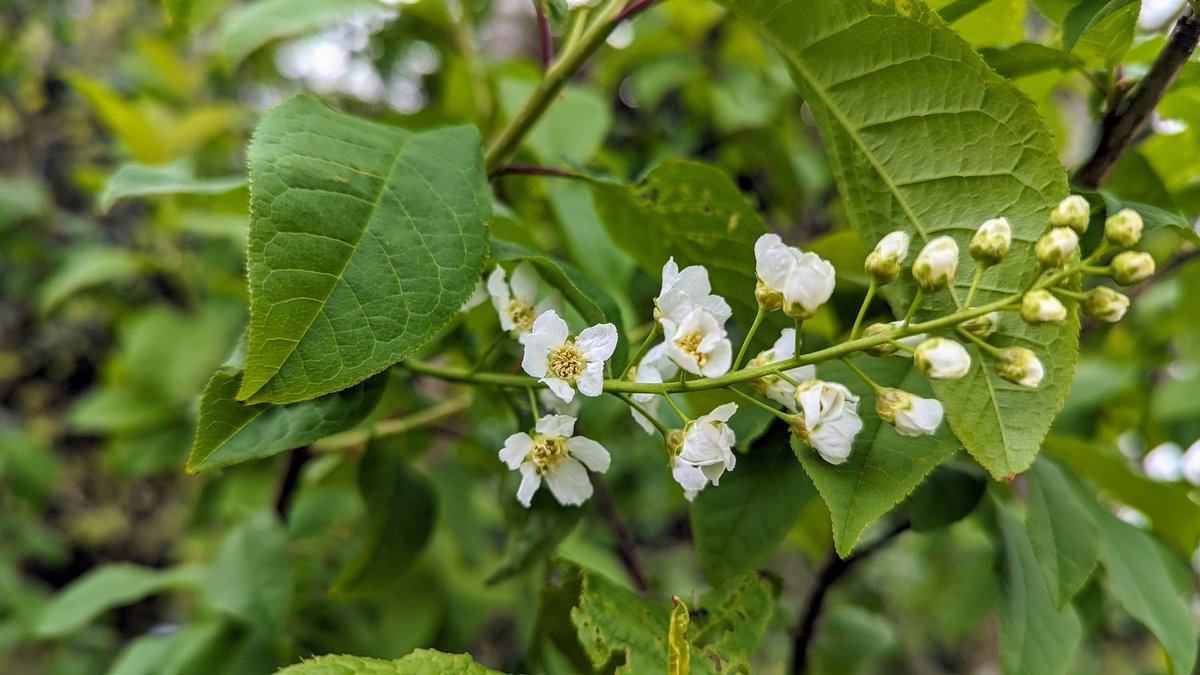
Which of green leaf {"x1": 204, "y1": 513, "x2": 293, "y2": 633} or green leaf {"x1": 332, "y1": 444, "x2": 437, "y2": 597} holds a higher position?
green leaf {"x1": 332, "y1": 444, "x2": 437, "y2": 597}

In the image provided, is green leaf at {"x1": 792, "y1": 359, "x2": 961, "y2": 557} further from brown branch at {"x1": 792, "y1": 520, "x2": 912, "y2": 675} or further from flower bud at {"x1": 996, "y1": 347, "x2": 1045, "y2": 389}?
brown branch at {"x1": 792, "y1": 520, "x2": 912, "y2": 675}

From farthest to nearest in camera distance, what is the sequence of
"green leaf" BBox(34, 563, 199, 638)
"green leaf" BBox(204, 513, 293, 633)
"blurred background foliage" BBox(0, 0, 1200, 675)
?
"green leaf" BBox(34, 563, 199, 638) < "green leaf" BBox(204, 513, 293, 633) < "blurred background foliage" BBox(0, 0, 1200, 675)

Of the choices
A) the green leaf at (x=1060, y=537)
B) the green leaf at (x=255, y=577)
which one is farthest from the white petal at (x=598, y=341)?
the green leaf at (x=255, y=577)

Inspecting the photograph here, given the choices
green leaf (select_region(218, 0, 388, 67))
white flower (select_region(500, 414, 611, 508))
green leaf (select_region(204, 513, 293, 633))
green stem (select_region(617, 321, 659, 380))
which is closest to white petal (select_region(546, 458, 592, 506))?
white flower (select_region(500, 414, 611, 508))

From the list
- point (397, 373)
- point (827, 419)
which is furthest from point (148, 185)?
point (827, 419)

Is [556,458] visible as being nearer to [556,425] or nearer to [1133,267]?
[556,425]

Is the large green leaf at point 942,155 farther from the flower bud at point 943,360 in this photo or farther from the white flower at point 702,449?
the white flower at point 702,449

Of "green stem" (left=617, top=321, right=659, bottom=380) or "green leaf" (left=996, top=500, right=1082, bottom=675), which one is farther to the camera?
"green leaf" (left=996, top=500, right=1082, bottom=675)
